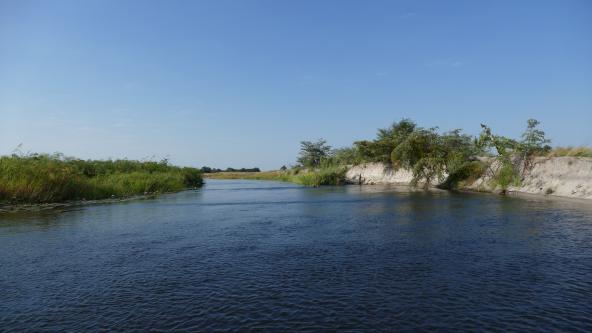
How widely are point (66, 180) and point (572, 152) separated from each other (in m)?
46.1

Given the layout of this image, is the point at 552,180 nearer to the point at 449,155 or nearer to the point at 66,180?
the point at 449,155

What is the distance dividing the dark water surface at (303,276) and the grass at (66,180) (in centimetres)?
920

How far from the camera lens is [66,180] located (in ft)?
112

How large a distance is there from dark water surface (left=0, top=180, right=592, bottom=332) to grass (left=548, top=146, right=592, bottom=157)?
16.4m

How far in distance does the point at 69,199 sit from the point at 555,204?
39.6 m

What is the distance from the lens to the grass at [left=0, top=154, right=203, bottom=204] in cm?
2916

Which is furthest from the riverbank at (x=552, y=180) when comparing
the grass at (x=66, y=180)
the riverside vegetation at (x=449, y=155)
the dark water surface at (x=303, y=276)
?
the grass at (x=66, y=180)

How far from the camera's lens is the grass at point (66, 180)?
2916 centimetres

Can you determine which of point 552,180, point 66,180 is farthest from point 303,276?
point 552,180

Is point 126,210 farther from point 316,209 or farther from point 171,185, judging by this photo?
point 171,185

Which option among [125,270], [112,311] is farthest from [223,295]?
[125,270]

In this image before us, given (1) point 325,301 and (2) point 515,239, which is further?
Result: (2) point 515,239

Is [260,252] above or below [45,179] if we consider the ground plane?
below

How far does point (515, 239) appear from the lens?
626 inches
